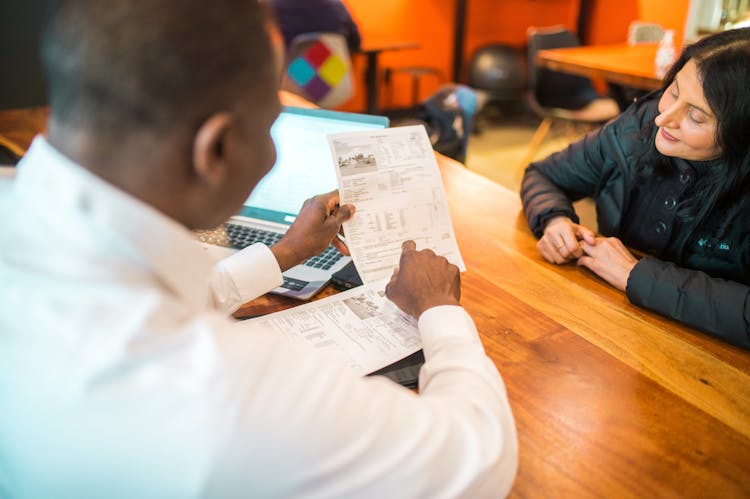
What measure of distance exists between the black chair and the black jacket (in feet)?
7.57

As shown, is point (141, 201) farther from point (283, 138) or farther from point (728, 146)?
point (728, 146)

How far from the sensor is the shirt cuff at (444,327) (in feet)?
2.61

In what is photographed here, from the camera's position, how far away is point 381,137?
118cm

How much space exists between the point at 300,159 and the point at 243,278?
426mm

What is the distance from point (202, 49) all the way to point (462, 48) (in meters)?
5.18

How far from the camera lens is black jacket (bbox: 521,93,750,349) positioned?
3.56ft

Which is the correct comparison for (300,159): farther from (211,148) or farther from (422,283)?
(211,148)

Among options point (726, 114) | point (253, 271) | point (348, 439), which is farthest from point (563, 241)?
point (348, 439)

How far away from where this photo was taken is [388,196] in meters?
1.17

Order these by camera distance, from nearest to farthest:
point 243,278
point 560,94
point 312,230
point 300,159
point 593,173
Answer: point 243,278, point 312,230, point 300,159, point 593,173, point 560,94

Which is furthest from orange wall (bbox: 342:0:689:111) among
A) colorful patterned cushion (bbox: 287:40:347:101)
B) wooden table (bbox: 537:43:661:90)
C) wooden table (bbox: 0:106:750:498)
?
wooden table (bbox: 0:106:750:498)

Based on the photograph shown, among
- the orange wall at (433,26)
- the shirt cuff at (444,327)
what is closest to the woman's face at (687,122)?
the shirt cuff at (444,327)

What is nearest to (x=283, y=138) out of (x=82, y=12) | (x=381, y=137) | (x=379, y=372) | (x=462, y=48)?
(x=381, y=137)

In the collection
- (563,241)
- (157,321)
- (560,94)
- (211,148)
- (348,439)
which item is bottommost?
(560,94)
